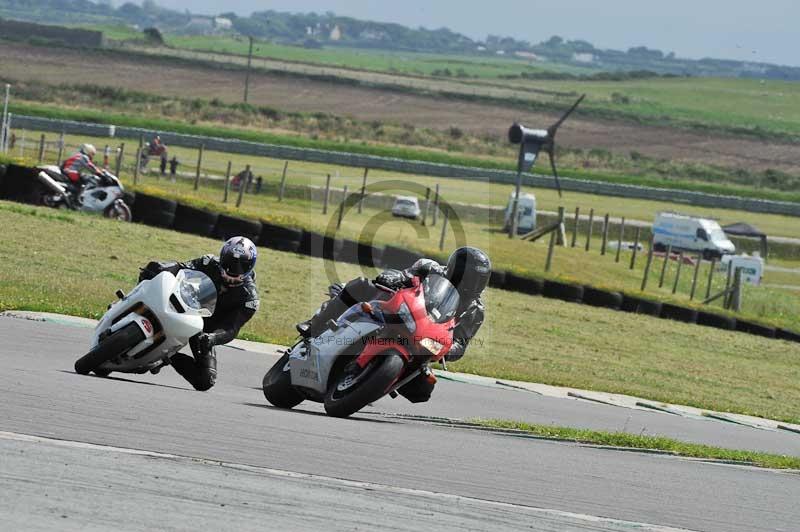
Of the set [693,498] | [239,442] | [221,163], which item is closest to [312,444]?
[239,442]

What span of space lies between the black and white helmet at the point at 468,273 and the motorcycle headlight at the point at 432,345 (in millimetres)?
965

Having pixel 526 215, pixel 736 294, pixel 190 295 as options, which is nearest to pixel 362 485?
pixel 190 295

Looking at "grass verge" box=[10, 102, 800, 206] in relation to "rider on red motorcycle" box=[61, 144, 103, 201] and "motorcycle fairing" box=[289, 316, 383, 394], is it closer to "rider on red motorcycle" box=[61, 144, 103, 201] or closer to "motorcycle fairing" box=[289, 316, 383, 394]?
"rider on red motorcycle" box=[61, 144, 103, 201]

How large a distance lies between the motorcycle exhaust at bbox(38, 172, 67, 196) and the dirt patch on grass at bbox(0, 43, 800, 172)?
255 ft

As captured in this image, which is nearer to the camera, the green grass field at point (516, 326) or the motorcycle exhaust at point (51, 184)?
the green grass field at point (516, 326)

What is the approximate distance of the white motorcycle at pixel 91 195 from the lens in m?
26.2

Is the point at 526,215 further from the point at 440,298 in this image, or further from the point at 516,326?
the point at 440,298

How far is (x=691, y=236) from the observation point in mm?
52188

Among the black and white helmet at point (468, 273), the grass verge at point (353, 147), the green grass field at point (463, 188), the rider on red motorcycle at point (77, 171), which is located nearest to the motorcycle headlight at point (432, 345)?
the black and white helmet at point (468, 273)

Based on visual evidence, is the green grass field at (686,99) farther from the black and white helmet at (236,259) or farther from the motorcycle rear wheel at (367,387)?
the motorcycle rear wheel at (367,387)

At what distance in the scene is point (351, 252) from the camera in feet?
83.8

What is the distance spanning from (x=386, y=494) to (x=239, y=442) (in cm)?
122

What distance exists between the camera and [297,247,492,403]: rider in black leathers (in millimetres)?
10430

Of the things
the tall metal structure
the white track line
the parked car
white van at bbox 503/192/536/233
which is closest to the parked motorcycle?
the white track line
